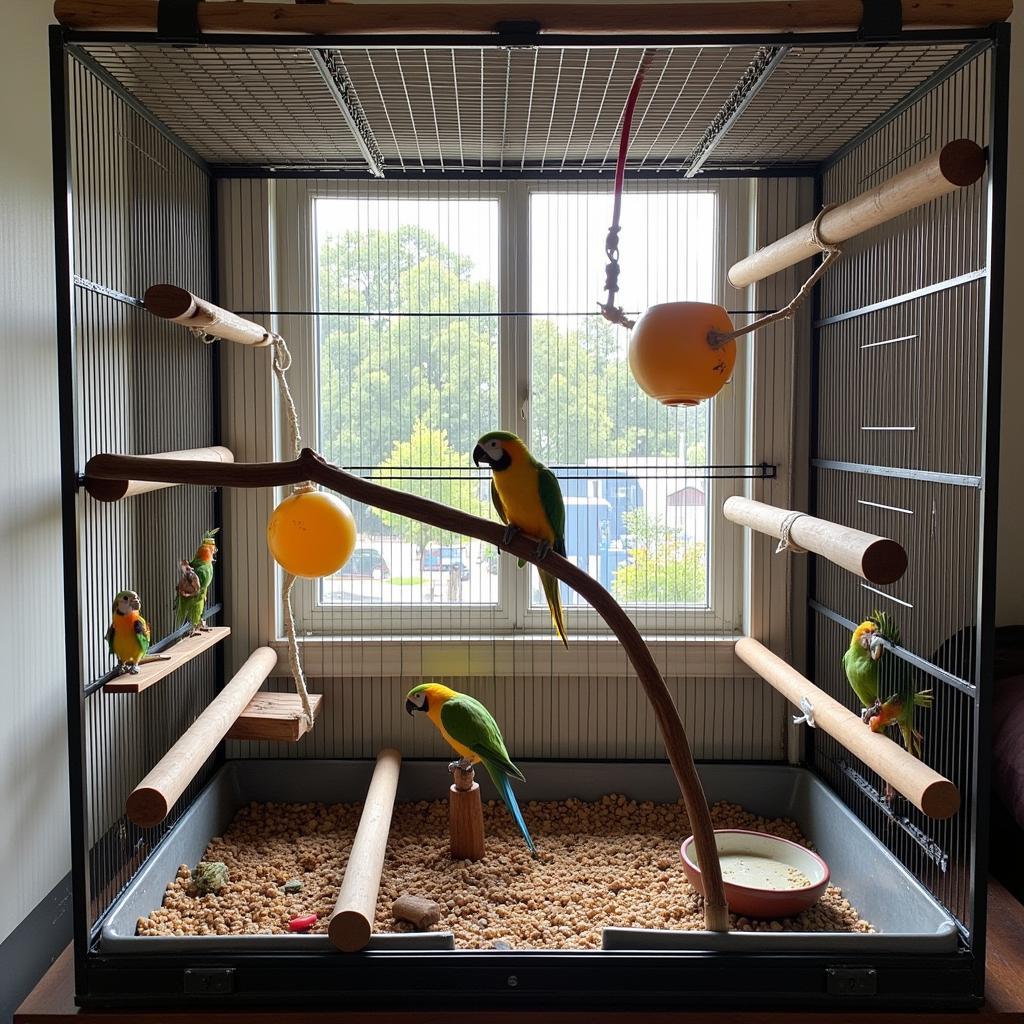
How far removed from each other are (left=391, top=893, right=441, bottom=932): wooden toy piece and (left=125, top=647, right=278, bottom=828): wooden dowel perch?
0.47 metres

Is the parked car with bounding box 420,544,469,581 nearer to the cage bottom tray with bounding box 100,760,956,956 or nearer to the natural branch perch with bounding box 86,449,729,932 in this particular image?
the cage bottom tray with bounding box 100,760,956,956

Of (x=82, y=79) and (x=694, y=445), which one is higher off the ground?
(x=82, y=79)

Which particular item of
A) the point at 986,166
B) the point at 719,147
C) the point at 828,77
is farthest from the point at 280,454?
the point at 986,166

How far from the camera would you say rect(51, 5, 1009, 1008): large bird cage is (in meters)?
1.47

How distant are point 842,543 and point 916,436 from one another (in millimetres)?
459

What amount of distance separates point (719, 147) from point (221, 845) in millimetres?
2007

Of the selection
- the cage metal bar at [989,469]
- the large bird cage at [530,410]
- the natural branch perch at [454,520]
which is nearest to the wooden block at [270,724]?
the large bird cage at [530,410]

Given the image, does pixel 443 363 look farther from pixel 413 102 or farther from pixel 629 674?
pixel 629 674

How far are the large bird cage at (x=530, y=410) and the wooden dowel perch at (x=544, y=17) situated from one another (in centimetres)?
3

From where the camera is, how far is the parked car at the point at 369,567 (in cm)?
239

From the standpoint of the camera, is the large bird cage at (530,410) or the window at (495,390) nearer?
the large bird cage at (530,410)

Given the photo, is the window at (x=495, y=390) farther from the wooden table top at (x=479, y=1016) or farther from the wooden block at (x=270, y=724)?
the wooden table top at (x=479, y=1016)

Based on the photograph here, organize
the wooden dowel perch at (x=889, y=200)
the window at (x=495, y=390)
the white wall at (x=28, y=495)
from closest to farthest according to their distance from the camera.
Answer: the wooden dowel perch at (x=889, y=200), the white wall at (x=28, y=495), the window at (x=495, y=390)

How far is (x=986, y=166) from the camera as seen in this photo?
1.42m
